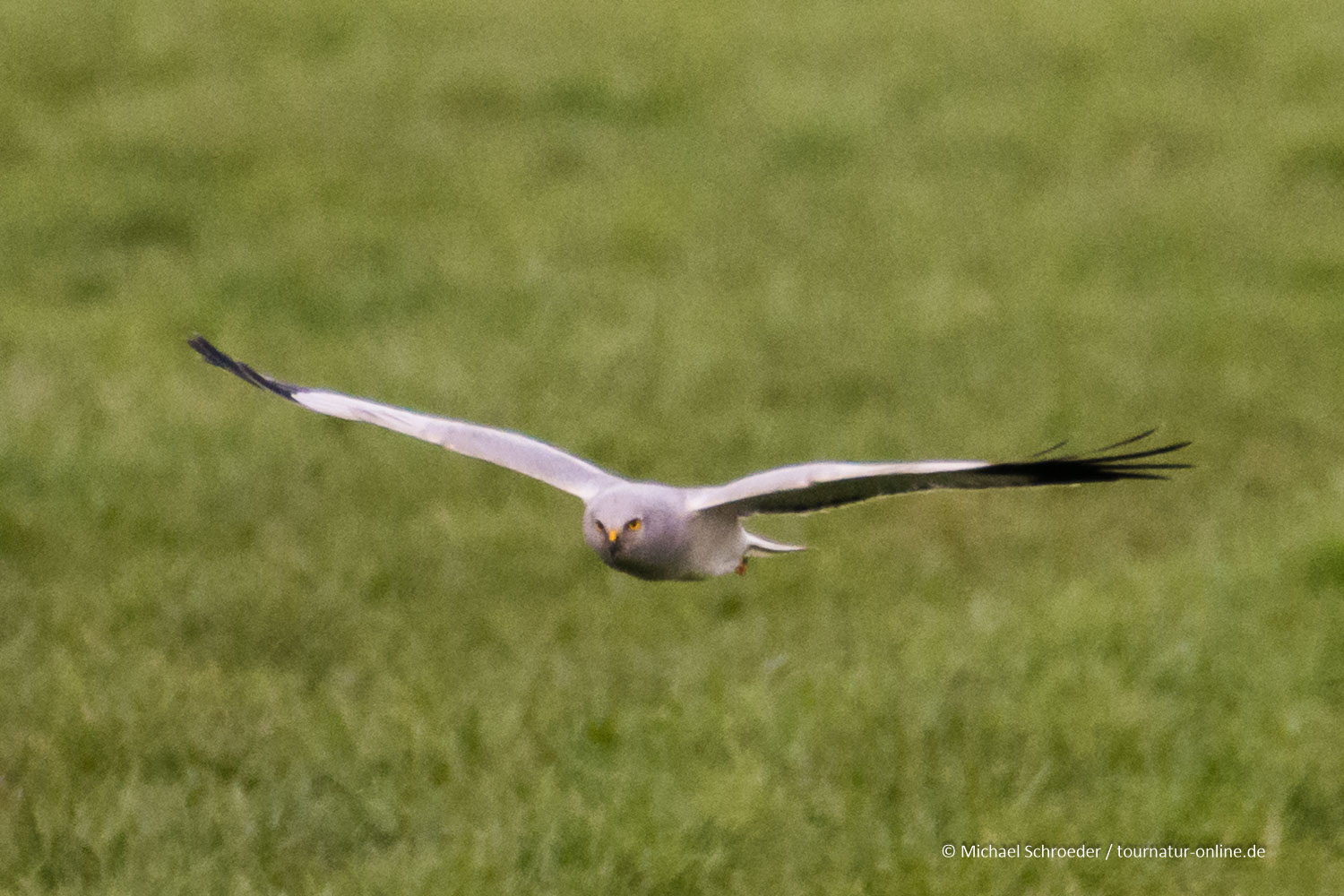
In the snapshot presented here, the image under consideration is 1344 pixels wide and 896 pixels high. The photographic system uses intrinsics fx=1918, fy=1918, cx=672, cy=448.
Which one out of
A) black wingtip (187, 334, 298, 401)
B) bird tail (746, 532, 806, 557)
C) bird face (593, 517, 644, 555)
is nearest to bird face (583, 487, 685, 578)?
bird face (593, 517, 644, 555)

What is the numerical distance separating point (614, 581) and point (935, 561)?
1.31 meters

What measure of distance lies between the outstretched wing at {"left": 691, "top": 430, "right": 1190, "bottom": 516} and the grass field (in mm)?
1221

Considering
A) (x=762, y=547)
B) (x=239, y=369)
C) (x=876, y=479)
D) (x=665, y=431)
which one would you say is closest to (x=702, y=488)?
(x=876, y=479)

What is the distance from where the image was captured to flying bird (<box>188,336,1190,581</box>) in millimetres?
3162

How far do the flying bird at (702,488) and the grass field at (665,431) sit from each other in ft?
3.56

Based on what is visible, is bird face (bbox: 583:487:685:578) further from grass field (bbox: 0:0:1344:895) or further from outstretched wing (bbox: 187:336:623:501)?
grass field (bbox: 0:0:1344:895)

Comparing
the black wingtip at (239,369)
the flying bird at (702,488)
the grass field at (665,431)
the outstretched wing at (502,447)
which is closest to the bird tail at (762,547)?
the flying bird at (702,488)

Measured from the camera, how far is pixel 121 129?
12.2m

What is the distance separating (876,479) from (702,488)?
0.30 meters

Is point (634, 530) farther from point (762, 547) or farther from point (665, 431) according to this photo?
point (665, 431)

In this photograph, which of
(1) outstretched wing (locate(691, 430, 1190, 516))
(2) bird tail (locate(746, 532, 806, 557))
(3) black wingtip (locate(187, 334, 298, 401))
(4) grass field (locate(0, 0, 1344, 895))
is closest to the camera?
(1) outstretched wing (locate(691, 430, 1190, 516))

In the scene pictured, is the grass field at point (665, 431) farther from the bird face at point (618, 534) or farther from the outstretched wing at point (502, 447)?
the bird face at point (618, 534)

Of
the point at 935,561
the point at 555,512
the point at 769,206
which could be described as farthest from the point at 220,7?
the point at 935,561

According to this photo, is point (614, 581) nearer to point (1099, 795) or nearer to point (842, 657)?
point (842, 657)
